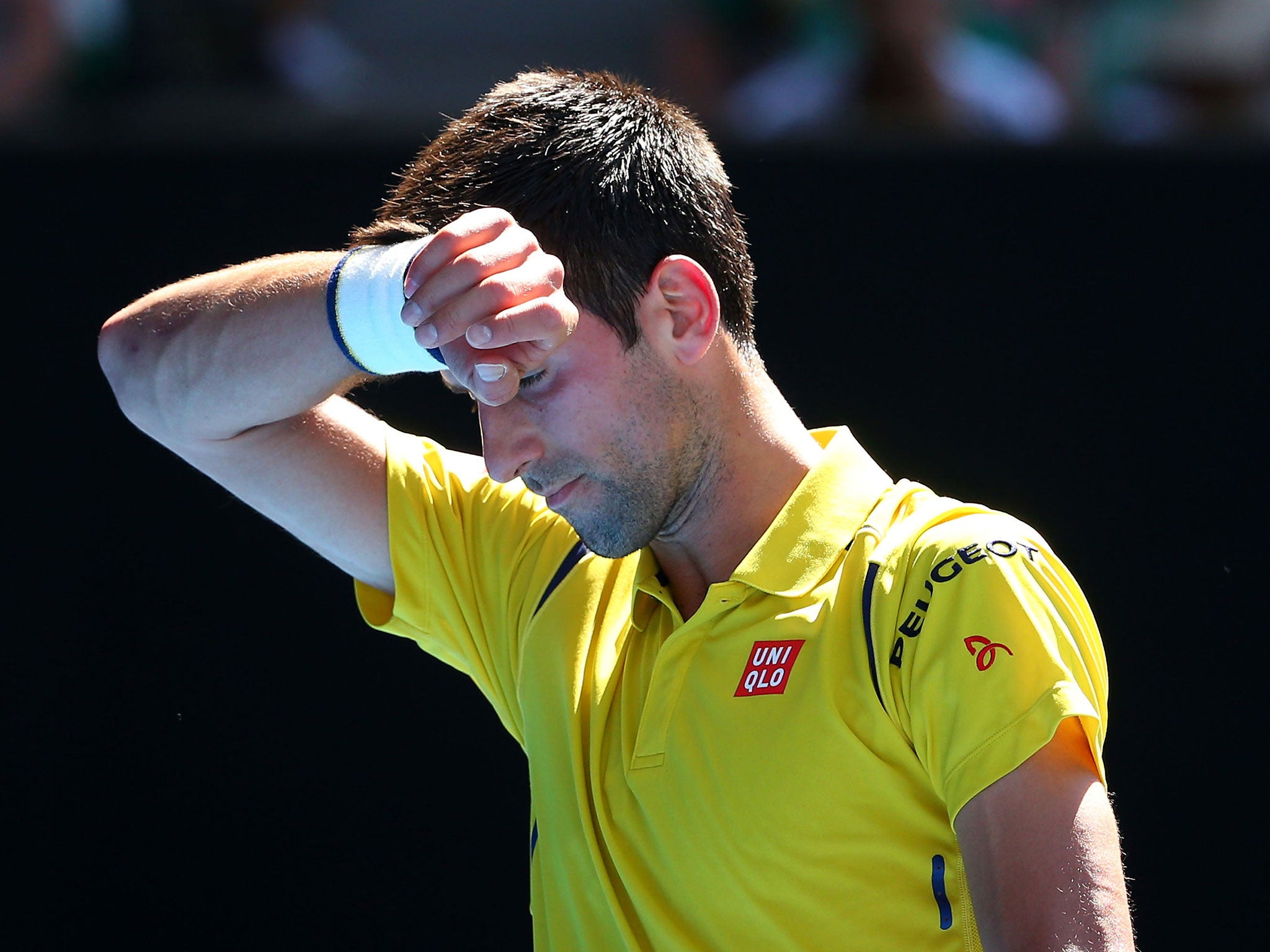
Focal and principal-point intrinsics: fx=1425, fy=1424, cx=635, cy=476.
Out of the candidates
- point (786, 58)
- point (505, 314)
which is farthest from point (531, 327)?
point (786, 58)

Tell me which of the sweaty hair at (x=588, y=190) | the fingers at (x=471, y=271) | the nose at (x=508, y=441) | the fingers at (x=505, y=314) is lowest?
the nose at (x=508, y=441)

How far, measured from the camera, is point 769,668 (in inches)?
62.6

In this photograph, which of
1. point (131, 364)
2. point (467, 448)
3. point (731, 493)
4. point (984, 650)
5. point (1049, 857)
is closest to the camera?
point (1049, 857)

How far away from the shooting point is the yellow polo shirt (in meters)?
1.43

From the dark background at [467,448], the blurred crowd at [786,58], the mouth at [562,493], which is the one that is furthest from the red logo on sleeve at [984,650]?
the blurred crowd at [786,58]

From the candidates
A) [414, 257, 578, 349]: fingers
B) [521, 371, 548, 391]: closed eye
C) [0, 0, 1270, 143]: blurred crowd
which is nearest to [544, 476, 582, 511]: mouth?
[521, 371, 548, 391]: closed eye

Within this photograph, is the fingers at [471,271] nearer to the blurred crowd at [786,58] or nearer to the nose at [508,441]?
the nose at [508,441]

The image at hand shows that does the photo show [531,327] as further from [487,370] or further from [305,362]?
[305,362]

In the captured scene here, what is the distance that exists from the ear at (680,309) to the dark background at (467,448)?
3.13 ft

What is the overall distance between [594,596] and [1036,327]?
3.82 ft

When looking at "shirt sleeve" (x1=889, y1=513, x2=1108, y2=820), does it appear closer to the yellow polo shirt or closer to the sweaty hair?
the yellow polo shirt

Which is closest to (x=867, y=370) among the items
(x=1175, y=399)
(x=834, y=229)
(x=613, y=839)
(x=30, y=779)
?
(x=834, y=229)

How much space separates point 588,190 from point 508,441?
0.32 meters

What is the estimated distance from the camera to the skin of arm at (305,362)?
4.77 ft
